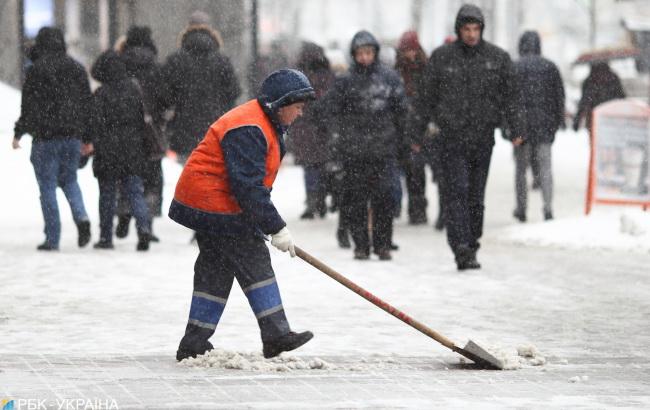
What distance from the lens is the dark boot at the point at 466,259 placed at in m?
12.1

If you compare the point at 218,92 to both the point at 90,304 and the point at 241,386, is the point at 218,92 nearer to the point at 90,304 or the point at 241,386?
the point at 90,304

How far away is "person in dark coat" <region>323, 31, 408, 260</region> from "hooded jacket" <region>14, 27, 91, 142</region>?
205cm

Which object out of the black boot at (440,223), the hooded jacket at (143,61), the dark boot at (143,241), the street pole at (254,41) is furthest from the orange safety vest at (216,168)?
the street pole at (254,41)

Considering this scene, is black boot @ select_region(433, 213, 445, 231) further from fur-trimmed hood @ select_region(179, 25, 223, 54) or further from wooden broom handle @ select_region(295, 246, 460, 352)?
wooden broom handle @ select_region(295, 246, 460, 352)

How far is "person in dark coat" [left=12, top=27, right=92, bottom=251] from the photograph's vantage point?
13.2 m

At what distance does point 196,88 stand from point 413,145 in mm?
2000

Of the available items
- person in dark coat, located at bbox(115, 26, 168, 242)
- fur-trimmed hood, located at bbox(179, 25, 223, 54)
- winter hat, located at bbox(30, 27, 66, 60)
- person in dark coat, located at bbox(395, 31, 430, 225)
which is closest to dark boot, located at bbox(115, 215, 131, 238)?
person in dark coat, located at bbox(115, 26, 168, 242)

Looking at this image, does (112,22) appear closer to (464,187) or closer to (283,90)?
(464,187)

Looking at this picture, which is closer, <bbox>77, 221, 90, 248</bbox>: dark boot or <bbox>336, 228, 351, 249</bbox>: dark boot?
<bbox>77, 221, 90, 248</bbox>: dark boot

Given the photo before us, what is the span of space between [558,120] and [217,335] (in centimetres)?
832

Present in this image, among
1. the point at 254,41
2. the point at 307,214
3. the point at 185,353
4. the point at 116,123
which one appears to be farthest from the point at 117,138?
the point at 254,41

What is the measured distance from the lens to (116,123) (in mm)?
13430

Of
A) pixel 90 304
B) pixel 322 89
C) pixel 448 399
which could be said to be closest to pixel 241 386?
pixel 448 399

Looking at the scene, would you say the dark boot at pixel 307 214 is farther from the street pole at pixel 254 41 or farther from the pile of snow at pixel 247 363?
the pile of snow at pixel 247 363
